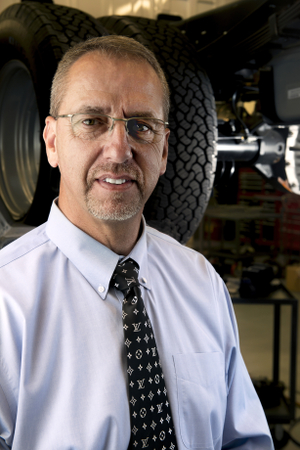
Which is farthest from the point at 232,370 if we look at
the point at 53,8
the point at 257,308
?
the point at 257,308

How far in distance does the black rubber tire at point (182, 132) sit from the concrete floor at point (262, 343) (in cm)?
154

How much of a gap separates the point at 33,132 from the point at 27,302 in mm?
1337

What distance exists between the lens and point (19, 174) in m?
2.16

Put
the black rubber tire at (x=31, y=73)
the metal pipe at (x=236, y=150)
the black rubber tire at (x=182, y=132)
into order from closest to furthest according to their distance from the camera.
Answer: the black rubber tire at (x=31, y=73), the black rubber tire at (x=182, y=132), the metal pipe at (x=236, y=150)

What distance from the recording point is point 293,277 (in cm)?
568

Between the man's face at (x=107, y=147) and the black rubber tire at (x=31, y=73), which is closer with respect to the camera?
the man's face at (x=107, y=147)

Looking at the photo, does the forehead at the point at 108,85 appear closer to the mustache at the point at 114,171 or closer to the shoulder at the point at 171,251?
the mustache at the point at 114,171

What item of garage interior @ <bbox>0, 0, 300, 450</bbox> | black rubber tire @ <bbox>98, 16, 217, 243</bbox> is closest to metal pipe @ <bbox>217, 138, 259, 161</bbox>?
garage interior @ <bbox>0, 0, 300, 450</bbox>

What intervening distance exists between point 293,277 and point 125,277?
495 centimetres

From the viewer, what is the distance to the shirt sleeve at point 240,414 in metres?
1.21

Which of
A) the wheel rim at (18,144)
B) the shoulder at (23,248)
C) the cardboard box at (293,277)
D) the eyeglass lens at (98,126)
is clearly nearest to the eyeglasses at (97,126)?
the eyeglass lens at (98,126)

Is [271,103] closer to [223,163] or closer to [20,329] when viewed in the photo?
[223,163]

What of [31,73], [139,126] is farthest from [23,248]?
[31,73]

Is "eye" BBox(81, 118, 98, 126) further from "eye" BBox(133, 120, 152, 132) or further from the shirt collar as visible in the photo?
the shirt collar
